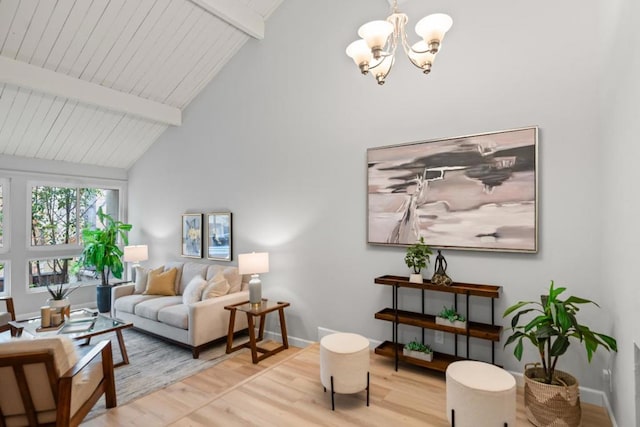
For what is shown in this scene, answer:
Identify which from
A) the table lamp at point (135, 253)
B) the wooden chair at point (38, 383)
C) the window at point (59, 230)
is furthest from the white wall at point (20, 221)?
the wooden chair at point (38, 383)

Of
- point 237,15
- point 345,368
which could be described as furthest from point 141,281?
point 237,15

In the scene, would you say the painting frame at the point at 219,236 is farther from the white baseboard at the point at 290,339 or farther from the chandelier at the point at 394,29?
the chandelier at the point at 394,29

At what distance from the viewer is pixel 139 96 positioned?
505 cm

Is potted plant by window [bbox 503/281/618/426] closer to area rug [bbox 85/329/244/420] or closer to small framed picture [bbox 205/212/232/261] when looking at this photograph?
area rug [bbox 85/329/244/420]

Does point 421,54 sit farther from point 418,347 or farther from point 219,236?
point 219,236

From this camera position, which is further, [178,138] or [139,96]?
[178,138]

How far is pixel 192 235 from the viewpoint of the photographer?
5.36 m

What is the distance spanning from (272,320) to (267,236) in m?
1.09

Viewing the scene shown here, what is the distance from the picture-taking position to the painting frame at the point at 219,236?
15.9 feet

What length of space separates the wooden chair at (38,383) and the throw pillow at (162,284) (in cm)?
269

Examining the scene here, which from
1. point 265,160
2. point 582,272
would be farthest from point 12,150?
point 582,272

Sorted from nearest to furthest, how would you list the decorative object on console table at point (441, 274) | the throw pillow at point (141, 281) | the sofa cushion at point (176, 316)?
the decorative object on console table at point (441, 274), the sofa cushion at point (176, 316), the throw pillow at point (141, 281)

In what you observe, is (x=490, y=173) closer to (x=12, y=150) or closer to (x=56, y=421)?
(x=56, y=421)

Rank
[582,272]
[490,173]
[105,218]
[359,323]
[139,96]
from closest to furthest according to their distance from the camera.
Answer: [582,272], [490,173], [359,323], [139,96], [105,218]
